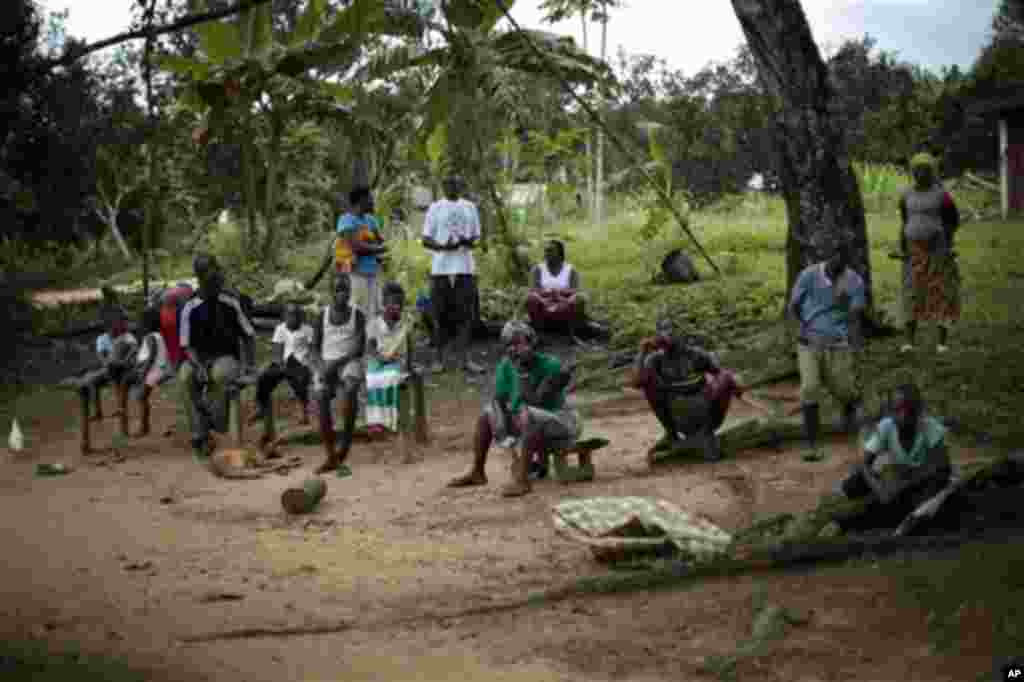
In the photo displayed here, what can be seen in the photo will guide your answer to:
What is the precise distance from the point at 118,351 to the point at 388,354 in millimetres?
3525

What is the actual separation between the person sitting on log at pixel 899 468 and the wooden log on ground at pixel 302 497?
12.9 ft

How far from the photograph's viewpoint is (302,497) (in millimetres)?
11773

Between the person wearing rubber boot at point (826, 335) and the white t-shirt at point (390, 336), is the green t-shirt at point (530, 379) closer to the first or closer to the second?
the person wearing rubber boot at point (826, 335)

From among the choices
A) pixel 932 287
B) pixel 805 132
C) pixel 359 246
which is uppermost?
pixel 805 132

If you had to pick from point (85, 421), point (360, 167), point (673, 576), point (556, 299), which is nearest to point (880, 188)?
point (360, 167)

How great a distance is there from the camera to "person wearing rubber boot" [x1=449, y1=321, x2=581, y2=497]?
39.7 ft

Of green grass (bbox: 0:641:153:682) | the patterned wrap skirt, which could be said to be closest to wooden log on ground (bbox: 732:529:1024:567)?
green grass (bbox: 0:641:153:682)

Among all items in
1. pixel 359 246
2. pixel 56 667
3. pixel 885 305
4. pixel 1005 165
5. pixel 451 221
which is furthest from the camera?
pixel 1005 165

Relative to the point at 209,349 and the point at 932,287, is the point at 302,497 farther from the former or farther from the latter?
the point at 932,287

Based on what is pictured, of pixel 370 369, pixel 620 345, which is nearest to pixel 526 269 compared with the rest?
pixel 620 345

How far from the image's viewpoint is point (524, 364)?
12305 millimetres

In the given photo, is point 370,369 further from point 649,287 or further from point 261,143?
point 261,143

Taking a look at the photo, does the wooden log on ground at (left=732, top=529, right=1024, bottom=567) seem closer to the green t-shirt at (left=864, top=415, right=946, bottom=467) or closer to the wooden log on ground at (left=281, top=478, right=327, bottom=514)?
the green t-shirt at (left=864, top=415, right=946, bottom=467)

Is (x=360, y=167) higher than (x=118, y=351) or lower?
higher
